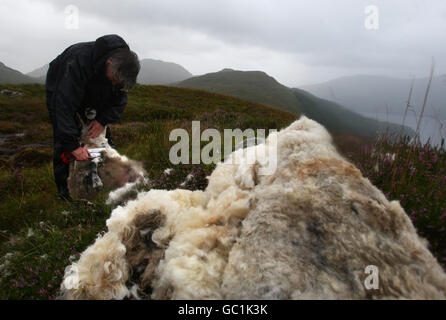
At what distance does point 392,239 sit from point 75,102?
3.75 m

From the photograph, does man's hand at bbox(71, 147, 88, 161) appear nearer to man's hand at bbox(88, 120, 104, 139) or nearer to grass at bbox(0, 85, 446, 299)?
man's hand at bbox(88, 120, 104, 139)

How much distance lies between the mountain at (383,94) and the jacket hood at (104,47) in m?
2.66

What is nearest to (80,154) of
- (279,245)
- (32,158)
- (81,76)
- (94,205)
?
(94,205)

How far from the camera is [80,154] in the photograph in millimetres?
3359

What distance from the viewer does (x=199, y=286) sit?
1.77m

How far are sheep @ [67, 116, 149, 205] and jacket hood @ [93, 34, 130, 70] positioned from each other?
3.77 feet

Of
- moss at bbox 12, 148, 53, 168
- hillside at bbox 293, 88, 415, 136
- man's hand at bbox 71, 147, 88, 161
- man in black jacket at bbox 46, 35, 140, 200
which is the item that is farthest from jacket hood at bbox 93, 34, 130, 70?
moss at bbox 12, 148, 53, 168

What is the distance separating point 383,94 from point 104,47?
3532 millimetres

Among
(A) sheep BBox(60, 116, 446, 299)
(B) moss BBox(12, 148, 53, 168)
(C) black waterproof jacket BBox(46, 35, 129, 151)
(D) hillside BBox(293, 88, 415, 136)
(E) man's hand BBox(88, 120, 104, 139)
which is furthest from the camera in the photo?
(B) moss BBox(12, 148, 53, 168)

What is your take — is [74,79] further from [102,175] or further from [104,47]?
[102,175]

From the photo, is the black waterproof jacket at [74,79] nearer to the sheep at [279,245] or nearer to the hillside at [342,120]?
the sheep at [279,245]

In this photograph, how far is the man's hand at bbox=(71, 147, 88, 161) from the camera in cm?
334
